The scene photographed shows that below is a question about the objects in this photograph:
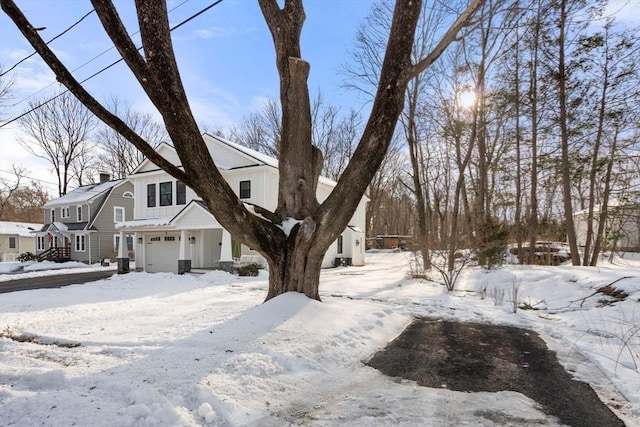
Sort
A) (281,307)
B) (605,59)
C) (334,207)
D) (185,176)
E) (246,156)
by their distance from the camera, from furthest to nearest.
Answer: (246,156) < (605,59) < (334,207) < (281,307) < (185,176)

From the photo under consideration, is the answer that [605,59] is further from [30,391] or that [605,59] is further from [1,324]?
[1,324]

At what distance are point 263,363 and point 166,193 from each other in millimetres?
17219

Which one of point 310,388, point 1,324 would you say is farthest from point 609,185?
point 1,324

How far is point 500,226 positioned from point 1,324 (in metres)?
14.1

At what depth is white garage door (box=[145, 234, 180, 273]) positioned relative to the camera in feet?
60.5

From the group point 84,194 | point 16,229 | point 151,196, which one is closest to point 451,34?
point 151,196

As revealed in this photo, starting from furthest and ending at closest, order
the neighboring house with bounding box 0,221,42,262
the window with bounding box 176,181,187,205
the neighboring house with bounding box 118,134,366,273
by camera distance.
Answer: the neighboring house with bounding box 0,221,42,262 < the window with bounding box 176,181,187,205 < the neighboring house with bounding box 118,134,366,273

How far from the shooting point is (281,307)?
17.5 ft

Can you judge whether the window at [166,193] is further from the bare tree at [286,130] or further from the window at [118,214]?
the bare tree at [286,130]

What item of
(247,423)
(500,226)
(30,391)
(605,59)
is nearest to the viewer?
(247,423)

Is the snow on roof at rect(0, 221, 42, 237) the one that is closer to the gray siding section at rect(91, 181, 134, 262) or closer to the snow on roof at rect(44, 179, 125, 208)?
the snow on roof at rect(44, 179, 125, 208)

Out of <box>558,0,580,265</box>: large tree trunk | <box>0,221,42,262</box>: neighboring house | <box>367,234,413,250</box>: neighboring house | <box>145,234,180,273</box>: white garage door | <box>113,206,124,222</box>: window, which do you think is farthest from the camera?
<box>367,234,413,250</box>: neighboring house

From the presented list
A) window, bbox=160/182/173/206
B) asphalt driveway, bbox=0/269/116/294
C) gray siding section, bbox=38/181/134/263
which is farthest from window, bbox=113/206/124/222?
asphalt driveway, bbox=0/269/116/294

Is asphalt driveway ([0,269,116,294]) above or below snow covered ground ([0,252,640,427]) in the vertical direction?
below
